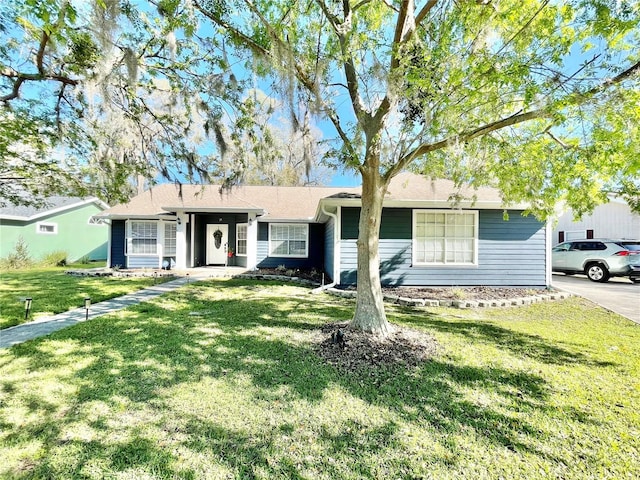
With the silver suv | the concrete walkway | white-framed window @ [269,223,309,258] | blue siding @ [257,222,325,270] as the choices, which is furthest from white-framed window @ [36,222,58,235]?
the silver suv

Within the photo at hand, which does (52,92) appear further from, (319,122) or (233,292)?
(233,292)

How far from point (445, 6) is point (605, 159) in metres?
3.25

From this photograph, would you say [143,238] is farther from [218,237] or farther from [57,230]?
[57,230]

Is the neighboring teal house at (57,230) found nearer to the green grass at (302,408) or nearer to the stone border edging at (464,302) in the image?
the green grass at (302,408)

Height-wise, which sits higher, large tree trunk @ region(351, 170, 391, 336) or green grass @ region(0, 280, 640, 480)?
large tree trunk @ region(351, 170, 391, 336)

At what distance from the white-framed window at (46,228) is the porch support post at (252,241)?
39.9 ft

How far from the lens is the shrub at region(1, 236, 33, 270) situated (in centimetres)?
1382

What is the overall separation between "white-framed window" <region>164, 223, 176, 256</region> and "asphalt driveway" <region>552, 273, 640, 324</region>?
47.4 feet

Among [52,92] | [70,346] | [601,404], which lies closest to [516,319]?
[601,404]

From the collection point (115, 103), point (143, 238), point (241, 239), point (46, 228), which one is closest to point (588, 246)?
point (241, 239)

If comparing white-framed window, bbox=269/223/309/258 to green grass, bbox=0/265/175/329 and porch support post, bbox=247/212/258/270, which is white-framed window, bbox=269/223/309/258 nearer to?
porch support post, bbox=247/212/258/270

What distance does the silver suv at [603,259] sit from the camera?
34.3 feet

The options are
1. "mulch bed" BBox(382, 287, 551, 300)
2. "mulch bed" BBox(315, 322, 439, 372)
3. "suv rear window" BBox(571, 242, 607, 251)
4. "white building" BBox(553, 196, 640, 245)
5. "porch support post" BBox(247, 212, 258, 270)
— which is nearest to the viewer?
"mulch bed" BBox(315, 322, 439, 372)

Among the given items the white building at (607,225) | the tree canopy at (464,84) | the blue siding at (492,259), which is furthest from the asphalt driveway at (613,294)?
the white building at (607,225)
